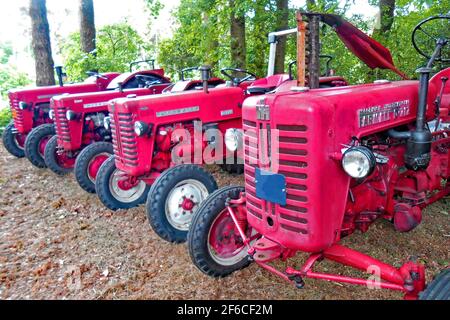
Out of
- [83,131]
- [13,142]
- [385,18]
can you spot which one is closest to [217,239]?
[83,131]

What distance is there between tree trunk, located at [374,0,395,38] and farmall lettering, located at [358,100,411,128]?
5.78 meters

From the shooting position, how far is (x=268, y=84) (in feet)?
14.0

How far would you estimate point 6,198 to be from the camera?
4.86 m

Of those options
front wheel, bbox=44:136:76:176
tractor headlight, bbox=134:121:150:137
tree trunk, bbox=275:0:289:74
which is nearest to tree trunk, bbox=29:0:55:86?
front wheel, bbox=44:136:76:176

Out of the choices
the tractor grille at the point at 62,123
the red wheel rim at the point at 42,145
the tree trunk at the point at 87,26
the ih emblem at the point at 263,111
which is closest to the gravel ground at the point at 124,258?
the tractor grille at the point at 62,123

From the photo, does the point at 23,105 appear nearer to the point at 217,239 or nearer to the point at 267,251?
the point at 217,239

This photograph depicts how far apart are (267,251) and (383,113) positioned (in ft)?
3.67

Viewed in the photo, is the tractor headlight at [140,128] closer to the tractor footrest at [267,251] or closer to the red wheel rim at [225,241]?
the red wheel rim at [225,241]

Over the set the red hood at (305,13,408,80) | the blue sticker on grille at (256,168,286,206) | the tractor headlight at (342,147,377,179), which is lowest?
the blue sticker on grille at (256,168,286,206)

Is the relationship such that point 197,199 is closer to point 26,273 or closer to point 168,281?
point 168,281

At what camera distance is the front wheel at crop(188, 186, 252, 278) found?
2.61 metres

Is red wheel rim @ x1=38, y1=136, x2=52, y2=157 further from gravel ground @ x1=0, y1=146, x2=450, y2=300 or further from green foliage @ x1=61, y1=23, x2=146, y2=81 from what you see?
green foliage @ x1=61, y1=23, x2=146, y2=81

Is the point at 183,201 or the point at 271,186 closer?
the point at 271,186
